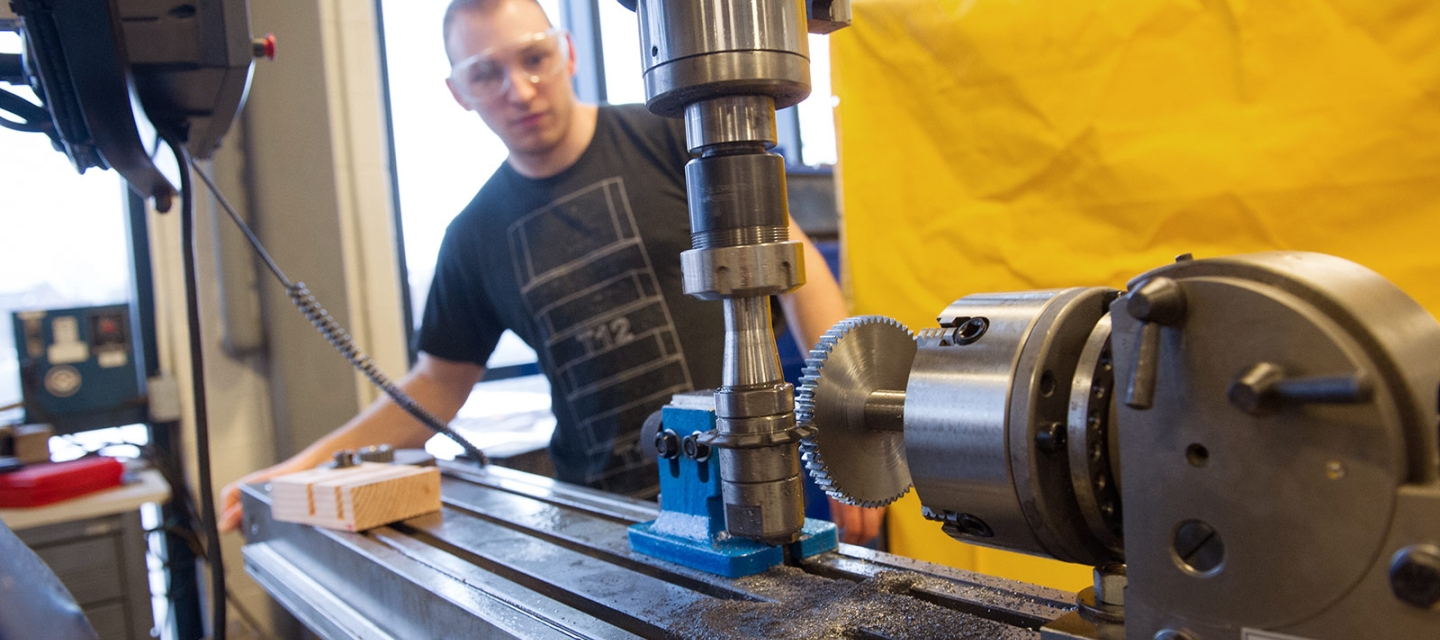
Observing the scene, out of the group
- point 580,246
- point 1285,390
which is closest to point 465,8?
point 580,246

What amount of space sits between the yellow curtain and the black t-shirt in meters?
0.42

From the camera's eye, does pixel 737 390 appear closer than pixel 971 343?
No

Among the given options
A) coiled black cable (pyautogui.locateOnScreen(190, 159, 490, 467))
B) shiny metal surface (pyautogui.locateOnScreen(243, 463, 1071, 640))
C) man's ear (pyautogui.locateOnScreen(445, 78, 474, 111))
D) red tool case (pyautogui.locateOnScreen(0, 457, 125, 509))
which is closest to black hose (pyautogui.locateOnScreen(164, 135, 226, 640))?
shiny metal surface (pyautogui.locateOnScreen(243, 463, 1071, 640))

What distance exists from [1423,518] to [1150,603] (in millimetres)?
138

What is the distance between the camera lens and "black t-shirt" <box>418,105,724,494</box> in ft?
5.97

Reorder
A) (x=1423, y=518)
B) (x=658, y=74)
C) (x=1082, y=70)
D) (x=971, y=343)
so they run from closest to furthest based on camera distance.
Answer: (x=1423, y=518), (x=971, y=343), (x=658, y=74), (x=1082, y=70)

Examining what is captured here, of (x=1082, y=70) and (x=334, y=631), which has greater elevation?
(x=1082, y=70)

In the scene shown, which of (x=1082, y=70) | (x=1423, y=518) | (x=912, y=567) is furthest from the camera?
(x=1082, y=70)

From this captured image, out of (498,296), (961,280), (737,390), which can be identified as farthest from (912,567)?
(498,296)

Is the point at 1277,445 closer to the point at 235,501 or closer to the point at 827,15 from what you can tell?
the point at 827,15

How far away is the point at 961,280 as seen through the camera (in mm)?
1482

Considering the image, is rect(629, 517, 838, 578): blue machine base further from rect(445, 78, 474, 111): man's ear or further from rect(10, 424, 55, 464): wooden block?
rect(10, 424, 55, 464): wooden block

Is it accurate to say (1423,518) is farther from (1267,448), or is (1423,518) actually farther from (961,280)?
(961,280)

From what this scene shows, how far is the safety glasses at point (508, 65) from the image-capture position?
5.84 feet
